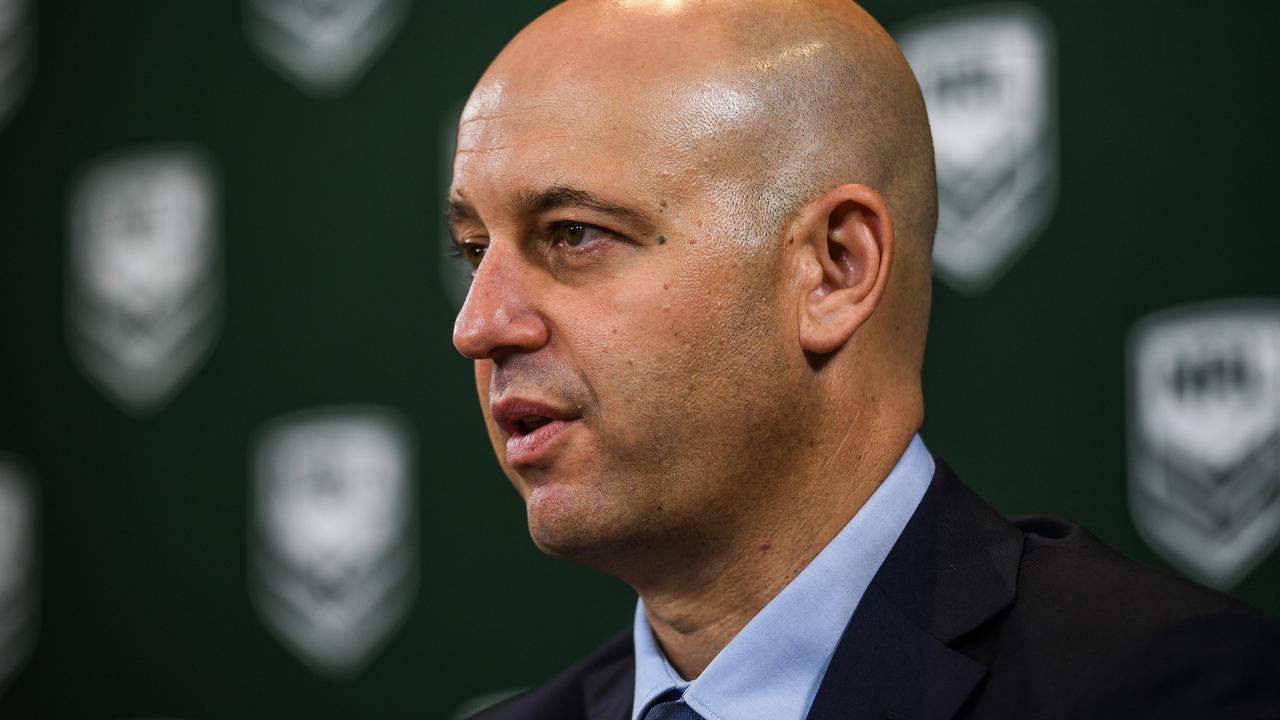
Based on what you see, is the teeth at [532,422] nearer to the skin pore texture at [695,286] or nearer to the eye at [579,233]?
the skin pore texture at [695,286]

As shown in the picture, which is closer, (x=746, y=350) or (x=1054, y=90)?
(x=746, y=350)

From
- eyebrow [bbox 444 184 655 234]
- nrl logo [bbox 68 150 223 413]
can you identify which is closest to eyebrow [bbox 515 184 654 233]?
eyebrow [bbox 444 184 655 234]

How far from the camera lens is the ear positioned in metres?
1.08

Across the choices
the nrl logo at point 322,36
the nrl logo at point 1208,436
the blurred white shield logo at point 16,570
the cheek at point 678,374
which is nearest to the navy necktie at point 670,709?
the cheek at point 678,374

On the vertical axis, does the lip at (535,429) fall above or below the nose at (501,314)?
below

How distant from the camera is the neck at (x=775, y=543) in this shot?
1.10m

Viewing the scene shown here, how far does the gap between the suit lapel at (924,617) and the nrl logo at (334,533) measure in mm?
1126

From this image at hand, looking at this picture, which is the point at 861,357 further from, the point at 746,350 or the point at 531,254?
the point at 531,254

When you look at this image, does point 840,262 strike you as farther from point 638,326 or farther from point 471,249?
point 471,249

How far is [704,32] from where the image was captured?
1095 mm

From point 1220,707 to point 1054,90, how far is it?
2.96ft

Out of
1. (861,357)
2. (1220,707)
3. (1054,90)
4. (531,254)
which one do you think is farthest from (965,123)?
(1220,707)

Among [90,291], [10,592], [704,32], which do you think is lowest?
[10,592]

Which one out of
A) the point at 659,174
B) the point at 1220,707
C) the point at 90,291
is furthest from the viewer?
the point at 90,291
